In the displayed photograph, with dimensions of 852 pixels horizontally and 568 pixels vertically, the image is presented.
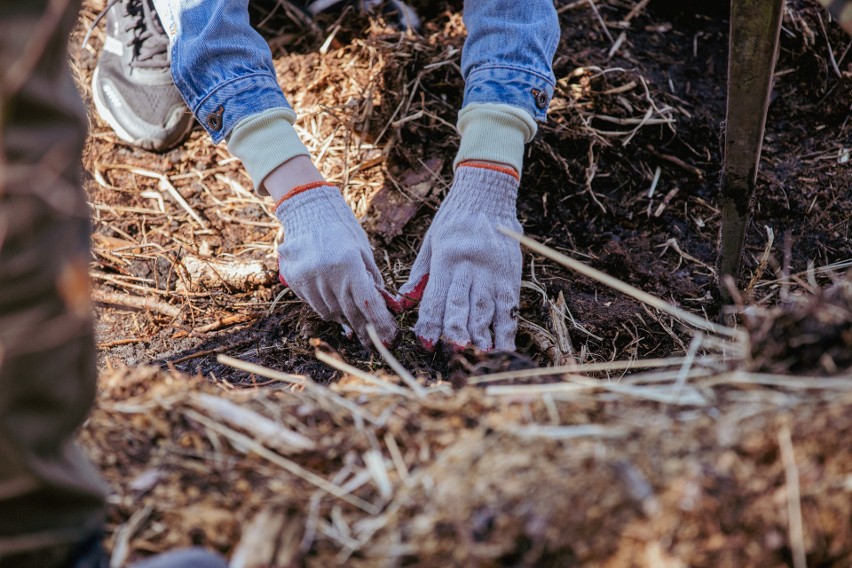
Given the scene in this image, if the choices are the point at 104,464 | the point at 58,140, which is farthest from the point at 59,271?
the point at 104,464

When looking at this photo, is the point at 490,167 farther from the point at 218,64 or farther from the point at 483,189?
the point at 218,64

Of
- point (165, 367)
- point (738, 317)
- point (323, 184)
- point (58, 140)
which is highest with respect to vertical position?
point (58, 140)

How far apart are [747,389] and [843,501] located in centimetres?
16

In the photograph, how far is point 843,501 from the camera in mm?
784

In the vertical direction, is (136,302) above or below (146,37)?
below

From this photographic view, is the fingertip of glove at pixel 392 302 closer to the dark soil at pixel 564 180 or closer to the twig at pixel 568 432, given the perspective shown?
the dark soil at pixel 564 180

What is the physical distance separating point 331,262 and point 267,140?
0.34m

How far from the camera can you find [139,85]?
2328 millimetres

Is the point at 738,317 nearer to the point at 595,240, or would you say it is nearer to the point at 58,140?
the point at 595,240

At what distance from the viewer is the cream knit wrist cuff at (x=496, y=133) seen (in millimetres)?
1712

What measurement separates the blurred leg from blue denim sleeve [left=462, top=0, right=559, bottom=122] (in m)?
1.15

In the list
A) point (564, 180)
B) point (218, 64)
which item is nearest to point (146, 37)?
point (218, 64)

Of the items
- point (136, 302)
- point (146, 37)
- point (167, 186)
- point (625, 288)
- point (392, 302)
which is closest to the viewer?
point (625, 288)

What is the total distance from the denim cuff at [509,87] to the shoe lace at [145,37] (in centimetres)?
118
